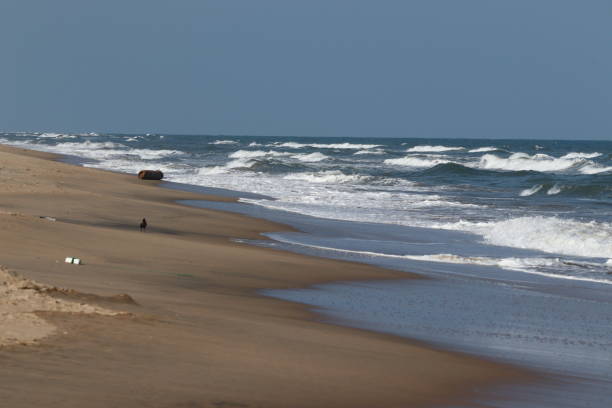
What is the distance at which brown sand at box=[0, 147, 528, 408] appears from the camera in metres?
6.01

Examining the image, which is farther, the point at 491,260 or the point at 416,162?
the point at 416,162

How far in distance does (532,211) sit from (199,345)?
23.6m

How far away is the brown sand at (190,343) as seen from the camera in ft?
19.7

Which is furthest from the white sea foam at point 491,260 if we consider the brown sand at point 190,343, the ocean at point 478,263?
the brown sand at point 190,343

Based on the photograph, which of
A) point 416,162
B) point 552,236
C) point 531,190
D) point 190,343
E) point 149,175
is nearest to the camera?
point 190,343

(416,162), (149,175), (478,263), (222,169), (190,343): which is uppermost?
(190,343)

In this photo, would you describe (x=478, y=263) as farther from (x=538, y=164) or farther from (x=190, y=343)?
(x=538, y=164)

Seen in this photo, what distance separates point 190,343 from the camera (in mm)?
7410

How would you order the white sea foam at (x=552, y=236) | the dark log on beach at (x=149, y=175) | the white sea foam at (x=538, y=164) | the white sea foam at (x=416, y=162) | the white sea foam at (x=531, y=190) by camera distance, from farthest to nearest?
the white sea foam at (x=416, y=162), the white sea foam at (x=538, y=164), the white sea foam at (x=531, y=190), the dark log on beach at (x=149, y=175), the white sea foam at (x=552, y=236)

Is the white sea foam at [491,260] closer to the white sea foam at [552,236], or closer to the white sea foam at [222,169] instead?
the white sea foam at [552,236]

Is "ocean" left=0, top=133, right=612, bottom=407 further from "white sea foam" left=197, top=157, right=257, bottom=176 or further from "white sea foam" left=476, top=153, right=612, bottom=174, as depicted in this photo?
"white sea foam" left=476, top=153, right=612, bottom=174

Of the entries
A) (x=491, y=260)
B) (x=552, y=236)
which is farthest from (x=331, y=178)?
(x=491, y=260)

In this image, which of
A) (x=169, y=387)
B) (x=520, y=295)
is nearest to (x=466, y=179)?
(x=520, y=295)

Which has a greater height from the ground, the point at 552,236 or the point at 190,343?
the point at 190,343
